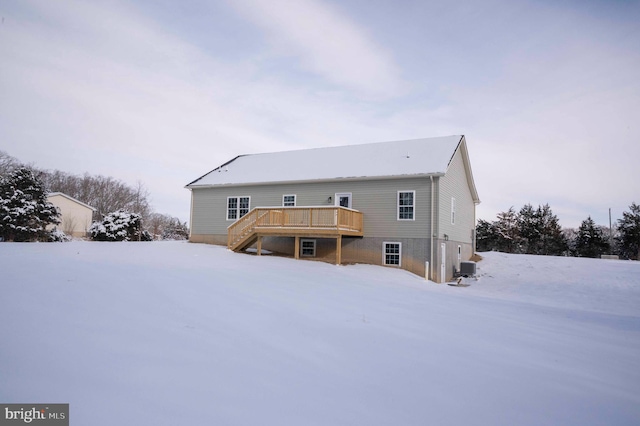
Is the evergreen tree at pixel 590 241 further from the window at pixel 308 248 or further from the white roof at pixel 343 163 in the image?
the window at pixel 308 248

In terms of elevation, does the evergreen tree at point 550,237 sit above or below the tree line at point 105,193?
below

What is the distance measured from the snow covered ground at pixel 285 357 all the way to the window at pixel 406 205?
9257 mm

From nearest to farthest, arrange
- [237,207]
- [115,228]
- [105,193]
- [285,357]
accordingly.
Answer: [285,357], [237,207], [115,228], [105,193]

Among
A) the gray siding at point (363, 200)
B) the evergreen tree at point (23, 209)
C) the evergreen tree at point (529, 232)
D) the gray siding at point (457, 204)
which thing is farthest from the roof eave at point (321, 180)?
the evergreen tree at point (529, 232)

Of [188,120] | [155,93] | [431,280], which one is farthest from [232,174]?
[431,280]

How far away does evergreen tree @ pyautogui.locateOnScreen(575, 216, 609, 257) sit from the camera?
36531 millimetres

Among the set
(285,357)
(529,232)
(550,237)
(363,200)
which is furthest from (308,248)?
(550,237)

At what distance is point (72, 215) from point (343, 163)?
3178 cm

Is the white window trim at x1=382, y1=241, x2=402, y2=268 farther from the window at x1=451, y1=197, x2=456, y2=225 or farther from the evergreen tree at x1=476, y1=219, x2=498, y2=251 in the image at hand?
the evergreen tree at x1=476, y1=219, x2=498, y2=251

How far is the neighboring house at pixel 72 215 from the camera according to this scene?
125 feet

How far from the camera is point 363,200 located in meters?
20.5

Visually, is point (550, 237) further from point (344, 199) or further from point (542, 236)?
point (344, 199)

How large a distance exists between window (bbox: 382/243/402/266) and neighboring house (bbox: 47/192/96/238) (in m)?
33.5

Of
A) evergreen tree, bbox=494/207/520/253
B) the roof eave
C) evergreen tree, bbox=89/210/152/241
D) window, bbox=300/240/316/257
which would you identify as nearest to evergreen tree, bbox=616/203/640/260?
evergreen tree, bbox=494/207/520/253
